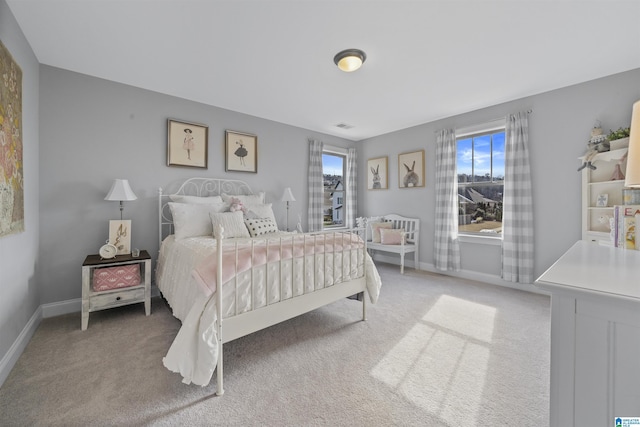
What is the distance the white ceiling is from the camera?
1.94 m

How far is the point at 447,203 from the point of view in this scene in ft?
13.9

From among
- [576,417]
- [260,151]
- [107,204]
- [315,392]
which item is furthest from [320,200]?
[576,417]

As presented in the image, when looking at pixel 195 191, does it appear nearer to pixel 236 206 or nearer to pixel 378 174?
pixel 236 206

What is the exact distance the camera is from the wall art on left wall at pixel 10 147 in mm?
1772

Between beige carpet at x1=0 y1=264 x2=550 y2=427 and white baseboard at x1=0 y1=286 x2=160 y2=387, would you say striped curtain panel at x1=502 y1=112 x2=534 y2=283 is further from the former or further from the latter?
white baseboard at x1=0 y1=286 x2=160 y2=387

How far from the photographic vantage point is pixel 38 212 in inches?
104

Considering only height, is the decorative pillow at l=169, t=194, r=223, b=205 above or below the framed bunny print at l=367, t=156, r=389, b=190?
below

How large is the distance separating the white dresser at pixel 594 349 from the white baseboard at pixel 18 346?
299cm

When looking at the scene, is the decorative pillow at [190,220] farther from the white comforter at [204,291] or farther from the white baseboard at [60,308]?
the white baseboard at [60,308]

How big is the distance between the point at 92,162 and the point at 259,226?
1.94 meters

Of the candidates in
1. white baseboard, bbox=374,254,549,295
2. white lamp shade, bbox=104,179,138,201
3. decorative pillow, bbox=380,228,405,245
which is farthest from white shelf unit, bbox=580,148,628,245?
white lamp shade, bbox=104,179,138,201

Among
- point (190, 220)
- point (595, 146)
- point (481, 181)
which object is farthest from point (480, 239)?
point (190, 220)

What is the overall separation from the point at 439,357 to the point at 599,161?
2759 millimetres

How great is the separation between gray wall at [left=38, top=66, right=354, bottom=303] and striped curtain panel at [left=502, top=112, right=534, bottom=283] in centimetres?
415
